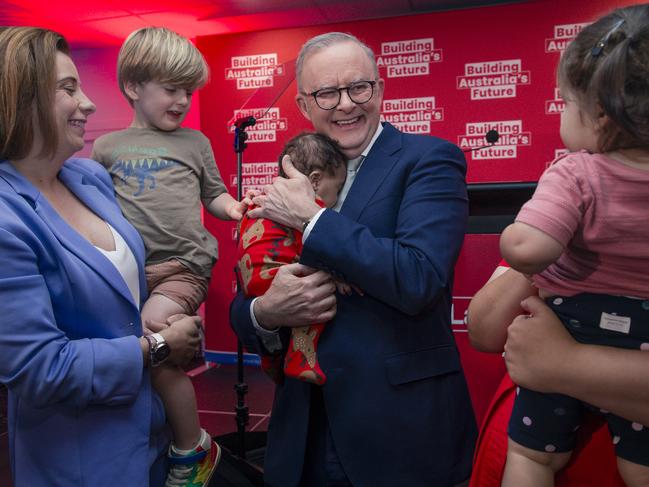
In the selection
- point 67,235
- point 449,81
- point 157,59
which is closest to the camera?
point 67,235

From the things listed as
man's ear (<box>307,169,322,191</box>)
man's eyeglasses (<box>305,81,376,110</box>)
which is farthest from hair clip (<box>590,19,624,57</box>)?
man's ear (<box>307,169,322,191</box>)

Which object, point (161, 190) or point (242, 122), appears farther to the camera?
point (242, 122)

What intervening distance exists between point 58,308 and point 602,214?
1.20 meters

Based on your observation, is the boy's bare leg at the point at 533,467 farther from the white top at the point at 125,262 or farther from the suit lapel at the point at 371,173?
the white top at the point at 125,262

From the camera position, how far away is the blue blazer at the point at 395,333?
1.31 meters

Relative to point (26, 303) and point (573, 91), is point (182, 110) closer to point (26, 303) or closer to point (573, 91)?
point (26, 303)

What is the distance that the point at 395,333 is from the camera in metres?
1.38

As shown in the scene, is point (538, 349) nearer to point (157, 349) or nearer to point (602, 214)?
point (602, 214)

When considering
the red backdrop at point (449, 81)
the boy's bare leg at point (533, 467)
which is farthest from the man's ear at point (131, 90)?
the red backdrop at point (449, 81)

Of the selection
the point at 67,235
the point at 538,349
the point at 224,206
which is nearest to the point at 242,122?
the point at 224,206

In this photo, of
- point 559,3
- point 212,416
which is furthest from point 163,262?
point 559,3

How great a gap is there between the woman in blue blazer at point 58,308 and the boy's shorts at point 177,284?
15.2 inches

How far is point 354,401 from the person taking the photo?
1.38 m

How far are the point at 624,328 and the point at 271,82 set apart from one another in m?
5.24
